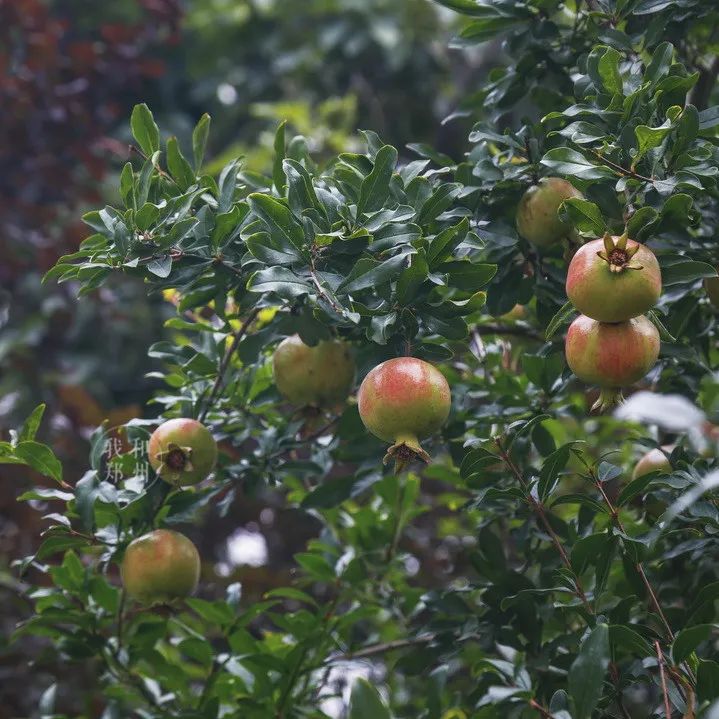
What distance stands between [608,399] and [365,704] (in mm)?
567

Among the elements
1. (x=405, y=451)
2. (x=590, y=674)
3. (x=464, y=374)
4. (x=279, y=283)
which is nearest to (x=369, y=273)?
(x=279, y=283)

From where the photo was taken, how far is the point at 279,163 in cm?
160

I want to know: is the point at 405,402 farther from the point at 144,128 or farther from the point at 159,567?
the point at 144,128

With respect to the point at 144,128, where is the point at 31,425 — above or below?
below

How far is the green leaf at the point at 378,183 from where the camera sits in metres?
1.41

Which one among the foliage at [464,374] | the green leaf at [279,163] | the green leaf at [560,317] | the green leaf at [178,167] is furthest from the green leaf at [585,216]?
the green leaf at [178,167]

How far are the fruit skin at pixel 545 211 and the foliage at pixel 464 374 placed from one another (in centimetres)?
3

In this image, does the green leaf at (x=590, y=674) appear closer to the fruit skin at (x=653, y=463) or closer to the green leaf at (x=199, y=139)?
the fruit skin at (x=653, y=463)

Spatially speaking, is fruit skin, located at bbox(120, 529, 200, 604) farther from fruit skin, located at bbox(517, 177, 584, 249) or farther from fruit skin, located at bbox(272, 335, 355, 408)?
fruit skin, located at bbox(517, 177, 584, 249)

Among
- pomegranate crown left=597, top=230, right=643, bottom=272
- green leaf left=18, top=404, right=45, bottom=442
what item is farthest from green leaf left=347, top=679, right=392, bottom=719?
green leaf left=18, top=404, right=45, bottom=442

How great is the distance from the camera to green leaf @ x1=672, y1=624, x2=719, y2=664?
1.25m

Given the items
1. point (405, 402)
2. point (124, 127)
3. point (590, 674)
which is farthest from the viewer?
point (124, 127)

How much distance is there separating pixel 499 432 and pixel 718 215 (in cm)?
54

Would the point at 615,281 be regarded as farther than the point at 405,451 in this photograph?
No
